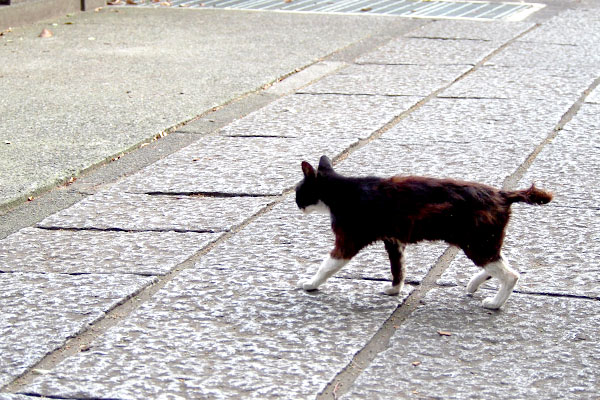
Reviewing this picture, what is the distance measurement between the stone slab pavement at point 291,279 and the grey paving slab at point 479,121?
0.07ft

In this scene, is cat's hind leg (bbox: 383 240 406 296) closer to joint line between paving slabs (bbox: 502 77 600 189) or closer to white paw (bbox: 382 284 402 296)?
white paw (bbox: 382 284 402 296)

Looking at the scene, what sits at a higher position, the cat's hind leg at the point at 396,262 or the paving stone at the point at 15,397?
the cat's hind leg at the point at 396,262

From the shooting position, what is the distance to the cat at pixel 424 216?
9.66 ft

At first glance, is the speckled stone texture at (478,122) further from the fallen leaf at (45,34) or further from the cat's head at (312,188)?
the fallen leaf at (45,34)

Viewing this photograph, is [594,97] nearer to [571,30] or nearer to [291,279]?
[571,30]

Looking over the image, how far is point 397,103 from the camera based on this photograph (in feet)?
19.8

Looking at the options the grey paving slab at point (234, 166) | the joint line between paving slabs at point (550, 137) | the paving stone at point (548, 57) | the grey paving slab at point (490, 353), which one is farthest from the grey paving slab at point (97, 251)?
the paving stone at point (548, 57)

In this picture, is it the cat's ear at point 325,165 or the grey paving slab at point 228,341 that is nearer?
the grey paving slab at point 228,341

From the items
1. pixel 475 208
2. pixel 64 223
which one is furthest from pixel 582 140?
pixel 64 223

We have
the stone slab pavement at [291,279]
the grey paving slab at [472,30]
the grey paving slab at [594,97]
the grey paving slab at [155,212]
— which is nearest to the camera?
the stone slab pavement at [291,279]

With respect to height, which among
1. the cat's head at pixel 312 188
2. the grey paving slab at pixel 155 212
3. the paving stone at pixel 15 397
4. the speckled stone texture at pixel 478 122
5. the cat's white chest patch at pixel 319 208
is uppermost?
the cat's head at pixel 312 188

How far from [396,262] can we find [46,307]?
1.16m

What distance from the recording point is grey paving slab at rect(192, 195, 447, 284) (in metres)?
3.41

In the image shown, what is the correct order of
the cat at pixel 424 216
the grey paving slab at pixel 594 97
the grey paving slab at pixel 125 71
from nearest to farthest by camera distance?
the cat at pixel 424 216 < the grey paving slab at pixel 125 71 < the grey paving slab at pixel 594 97
